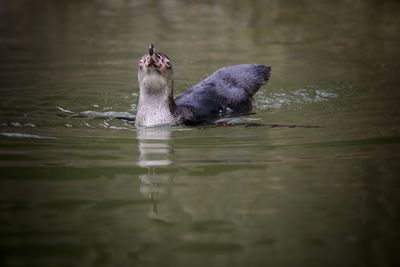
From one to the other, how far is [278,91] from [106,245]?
662 cm

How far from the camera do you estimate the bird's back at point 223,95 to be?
9.11m

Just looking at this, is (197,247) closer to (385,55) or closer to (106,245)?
(106,245)

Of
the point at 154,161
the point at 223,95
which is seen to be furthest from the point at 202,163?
the point at 223,95

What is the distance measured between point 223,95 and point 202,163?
3.35m

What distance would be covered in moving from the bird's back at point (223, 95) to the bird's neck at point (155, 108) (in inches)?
6.7

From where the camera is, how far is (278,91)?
10.9 m

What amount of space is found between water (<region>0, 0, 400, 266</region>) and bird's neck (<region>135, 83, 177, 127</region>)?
0.67ft

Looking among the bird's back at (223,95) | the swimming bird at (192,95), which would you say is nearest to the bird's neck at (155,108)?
the swimming bird at (192,95)

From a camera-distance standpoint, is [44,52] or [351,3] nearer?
[44,52]

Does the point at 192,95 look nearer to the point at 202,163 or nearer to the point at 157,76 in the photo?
the point at 157,76

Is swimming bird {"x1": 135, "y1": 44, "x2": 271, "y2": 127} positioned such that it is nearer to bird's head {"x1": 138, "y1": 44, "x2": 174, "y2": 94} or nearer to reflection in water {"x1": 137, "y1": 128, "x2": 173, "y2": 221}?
bird's head {"x1": 138, "y1": 44, "x2": 174, "y2": 94}

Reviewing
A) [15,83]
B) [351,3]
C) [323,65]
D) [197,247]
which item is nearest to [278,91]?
[323,65]

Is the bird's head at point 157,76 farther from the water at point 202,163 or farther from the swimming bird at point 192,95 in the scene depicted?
the water at point 202,163

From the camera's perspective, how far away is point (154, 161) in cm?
671
